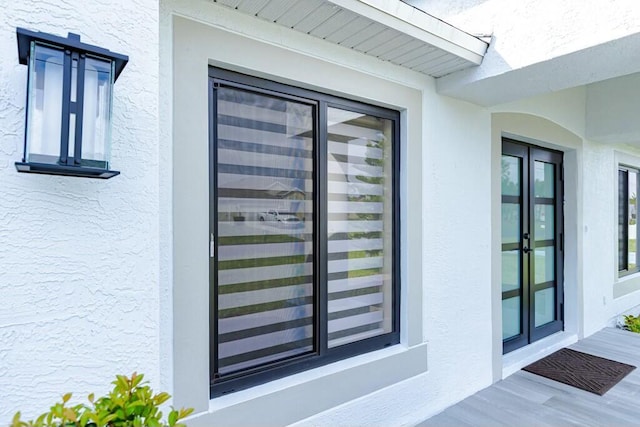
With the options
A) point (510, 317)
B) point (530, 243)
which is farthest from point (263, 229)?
point (530, 243)

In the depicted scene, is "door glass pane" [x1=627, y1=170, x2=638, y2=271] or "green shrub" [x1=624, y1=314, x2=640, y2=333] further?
"door glass pane" [x1=627, y1=170, x2=638, y2=271]

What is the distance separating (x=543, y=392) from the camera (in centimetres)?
409

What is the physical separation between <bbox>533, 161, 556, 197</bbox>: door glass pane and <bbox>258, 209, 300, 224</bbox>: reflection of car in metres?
4.10

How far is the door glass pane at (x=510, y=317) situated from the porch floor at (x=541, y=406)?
0.59 metres

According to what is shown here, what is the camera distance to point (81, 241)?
5.09ft

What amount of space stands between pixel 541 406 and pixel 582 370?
1324 mm


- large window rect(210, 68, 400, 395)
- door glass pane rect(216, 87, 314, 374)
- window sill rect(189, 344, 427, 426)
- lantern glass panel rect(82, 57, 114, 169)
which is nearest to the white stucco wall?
large window rect(210, 68, 400, 395)

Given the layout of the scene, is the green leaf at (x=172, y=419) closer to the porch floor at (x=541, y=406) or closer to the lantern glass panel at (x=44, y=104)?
the lantern glass panel at (x=44, y=104)

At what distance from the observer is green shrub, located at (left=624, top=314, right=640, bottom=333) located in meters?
6.44

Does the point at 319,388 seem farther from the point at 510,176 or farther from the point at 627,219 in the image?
the point at 627,219

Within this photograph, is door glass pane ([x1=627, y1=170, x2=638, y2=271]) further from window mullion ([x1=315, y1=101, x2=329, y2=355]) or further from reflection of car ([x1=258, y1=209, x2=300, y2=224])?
reflection of car ([x1=258, y1=209, x2=300, y2=224])

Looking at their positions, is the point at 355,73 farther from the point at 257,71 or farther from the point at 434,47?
the point at 257,71

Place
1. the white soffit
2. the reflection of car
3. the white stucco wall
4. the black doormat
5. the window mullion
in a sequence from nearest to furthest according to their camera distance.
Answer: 1. the white soffit
2. the reflection of car
3. the window mullion
4. the black doormat
5. the white stucco wall

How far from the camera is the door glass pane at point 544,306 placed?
5.55 m
